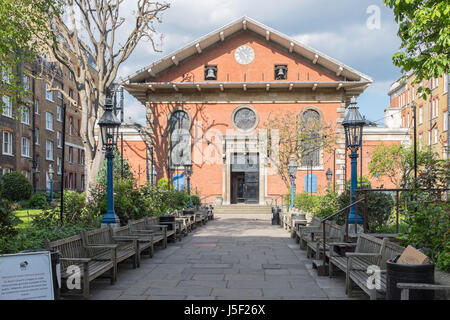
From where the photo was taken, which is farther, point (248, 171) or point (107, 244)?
point (248, 171)

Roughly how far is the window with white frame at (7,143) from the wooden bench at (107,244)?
2592 cm

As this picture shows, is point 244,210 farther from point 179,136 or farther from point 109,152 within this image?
point 109,152

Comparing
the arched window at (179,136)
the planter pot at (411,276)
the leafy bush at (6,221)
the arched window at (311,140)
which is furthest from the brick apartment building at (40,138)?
the planter pot at (411,276)

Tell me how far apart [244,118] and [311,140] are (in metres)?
5.23

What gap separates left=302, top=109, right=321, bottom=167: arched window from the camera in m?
28.1

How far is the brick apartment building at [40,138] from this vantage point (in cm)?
3106

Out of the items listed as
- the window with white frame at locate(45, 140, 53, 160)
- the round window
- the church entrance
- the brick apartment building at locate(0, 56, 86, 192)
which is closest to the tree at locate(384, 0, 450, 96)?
the round window

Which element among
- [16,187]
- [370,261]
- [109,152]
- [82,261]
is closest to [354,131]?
[370,261]

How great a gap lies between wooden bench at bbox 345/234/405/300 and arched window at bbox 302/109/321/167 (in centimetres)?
2110

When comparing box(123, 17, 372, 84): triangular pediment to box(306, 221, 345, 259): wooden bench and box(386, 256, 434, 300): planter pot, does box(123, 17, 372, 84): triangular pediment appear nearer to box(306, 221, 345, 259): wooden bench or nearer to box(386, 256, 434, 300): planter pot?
box(306, 221, 345, 259): wooden bench

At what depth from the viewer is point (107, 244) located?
7699mm
